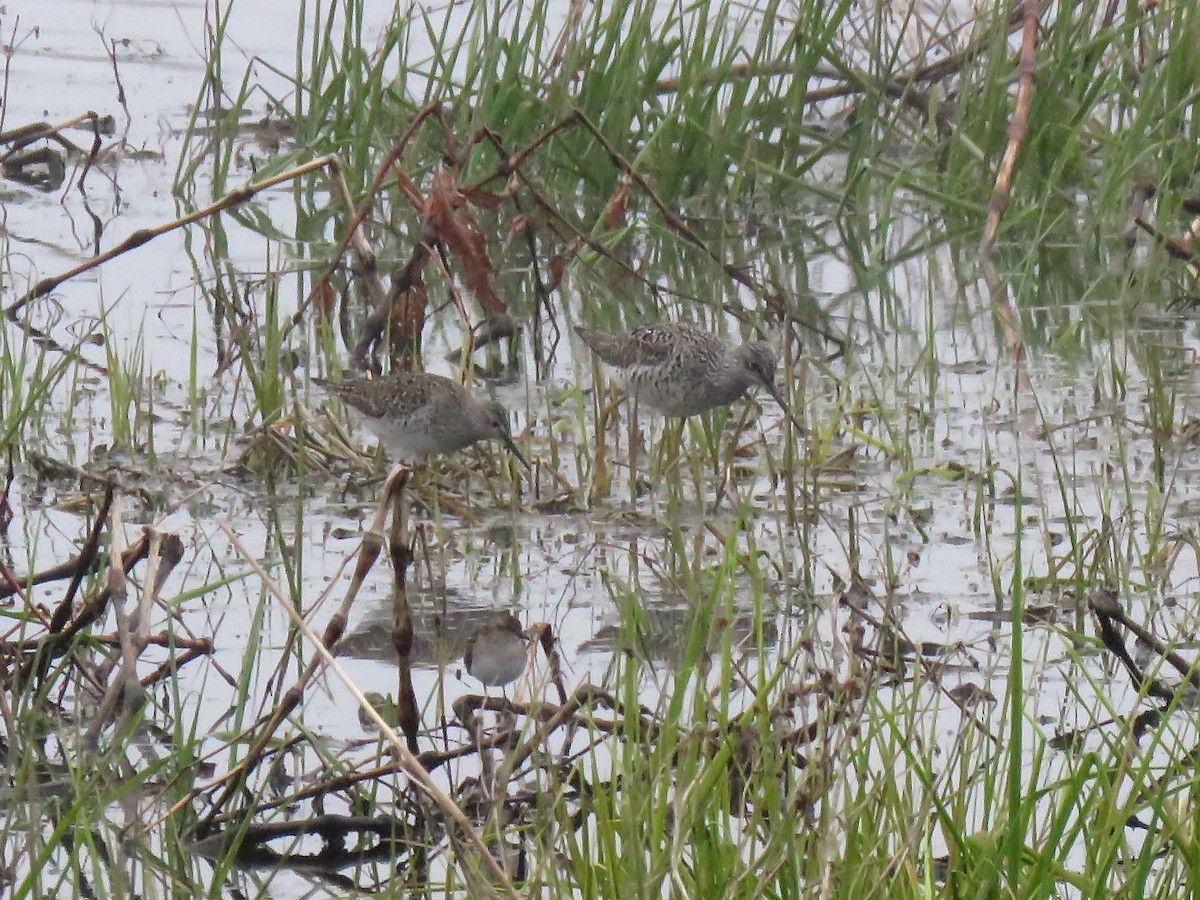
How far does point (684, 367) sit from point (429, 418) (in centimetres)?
91

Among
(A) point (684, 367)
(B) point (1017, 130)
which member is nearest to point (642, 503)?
(A) point (684, 367)

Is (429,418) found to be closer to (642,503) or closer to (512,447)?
(512,447)

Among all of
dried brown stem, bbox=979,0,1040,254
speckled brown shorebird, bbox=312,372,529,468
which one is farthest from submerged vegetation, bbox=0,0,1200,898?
speckled brown shorebird, bbox=312,372,529,468

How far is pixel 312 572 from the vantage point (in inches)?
226

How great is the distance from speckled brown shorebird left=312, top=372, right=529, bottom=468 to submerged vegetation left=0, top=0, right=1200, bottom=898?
14 cm

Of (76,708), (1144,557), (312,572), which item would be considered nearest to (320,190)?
(312,572)

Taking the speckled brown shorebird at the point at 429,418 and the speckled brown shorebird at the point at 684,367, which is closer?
the speckled brown shorebird at the point at 429,418

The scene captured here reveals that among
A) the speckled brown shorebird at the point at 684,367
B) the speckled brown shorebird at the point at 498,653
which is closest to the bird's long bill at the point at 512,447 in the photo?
the speckled brown shorebird at the point at 684,367

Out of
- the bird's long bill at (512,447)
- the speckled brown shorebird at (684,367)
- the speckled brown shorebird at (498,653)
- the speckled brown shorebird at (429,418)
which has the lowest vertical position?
the speckled brown shorebird at (498,653)

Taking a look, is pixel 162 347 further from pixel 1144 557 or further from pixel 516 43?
pixel 1144 557

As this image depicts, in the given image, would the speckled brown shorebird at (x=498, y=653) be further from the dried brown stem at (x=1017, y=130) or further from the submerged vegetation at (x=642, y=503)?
the dried brown stem at (x=1017, y=130)

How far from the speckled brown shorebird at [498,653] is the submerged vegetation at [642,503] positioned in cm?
13

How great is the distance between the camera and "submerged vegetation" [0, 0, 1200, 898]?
3.66 m

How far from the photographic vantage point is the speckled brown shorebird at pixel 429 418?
6398 millimetres
